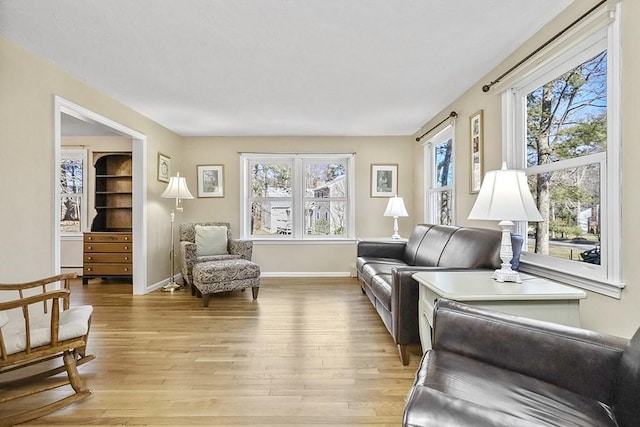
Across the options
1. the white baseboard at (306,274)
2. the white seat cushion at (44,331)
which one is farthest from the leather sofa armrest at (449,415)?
the white baseboard at (306,274)

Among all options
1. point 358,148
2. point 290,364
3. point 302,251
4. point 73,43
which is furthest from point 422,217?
point 73,43

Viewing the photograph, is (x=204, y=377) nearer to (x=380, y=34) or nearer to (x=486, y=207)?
(x=486, y=207)

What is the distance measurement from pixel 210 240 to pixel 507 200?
378 centimetres

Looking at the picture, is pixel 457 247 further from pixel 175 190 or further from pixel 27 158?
pixel 175 190

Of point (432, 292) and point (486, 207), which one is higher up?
point (486, 207)

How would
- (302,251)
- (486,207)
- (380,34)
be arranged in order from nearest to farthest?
(486,207) → (380,34) → (302,251)

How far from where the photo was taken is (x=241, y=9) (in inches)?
77.6

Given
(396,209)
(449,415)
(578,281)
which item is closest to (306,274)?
(396,209)

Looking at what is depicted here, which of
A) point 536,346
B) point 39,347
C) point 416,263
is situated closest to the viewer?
point 536,346

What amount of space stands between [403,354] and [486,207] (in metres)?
1.14

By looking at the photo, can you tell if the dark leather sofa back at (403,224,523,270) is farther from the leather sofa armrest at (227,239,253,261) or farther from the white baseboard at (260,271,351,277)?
the leather sofa armrest at (227,239,253,261)

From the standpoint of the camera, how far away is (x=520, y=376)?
1218 millimetres

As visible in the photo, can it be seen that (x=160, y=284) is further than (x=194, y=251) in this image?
Yes

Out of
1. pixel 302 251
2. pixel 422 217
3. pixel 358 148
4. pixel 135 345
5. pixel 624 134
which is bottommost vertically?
pixel 135 345
